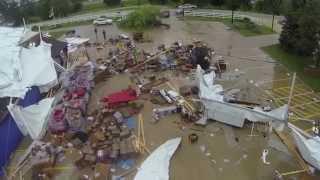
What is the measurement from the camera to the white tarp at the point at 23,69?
1983 centimetres

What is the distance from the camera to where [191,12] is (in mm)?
39000

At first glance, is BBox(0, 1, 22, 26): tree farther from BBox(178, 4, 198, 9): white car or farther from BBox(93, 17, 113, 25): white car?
BBox(178, 4, 198, 9): white car

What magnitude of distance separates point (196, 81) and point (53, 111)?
799cm

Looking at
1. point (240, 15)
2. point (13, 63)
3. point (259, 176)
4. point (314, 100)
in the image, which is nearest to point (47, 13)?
point (240, 15)

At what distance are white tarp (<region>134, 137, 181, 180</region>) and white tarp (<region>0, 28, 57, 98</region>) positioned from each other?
7.19 metres

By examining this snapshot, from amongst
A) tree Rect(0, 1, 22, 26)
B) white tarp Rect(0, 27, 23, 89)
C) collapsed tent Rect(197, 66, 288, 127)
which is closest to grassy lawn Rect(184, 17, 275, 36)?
collapsed tent Rect(197, 66, 288, 127)

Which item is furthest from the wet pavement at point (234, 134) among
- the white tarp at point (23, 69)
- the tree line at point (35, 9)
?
the tree line at point (35, 9)

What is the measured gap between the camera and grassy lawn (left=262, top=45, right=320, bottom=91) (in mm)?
23366

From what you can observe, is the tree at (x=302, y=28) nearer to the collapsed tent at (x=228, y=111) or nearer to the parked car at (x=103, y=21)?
the collapsed tent at (x=228, y=111)

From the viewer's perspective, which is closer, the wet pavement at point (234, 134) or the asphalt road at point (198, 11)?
the wet pavement at point (234, 134)

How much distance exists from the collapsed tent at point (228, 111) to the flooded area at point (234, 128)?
0.45 metres

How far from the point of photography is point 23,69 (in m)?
21.6

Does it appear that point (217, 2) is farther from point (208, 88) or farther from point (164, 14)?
point (208, 88)

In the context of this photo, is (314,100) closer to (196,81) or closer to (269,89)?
(269,89)
